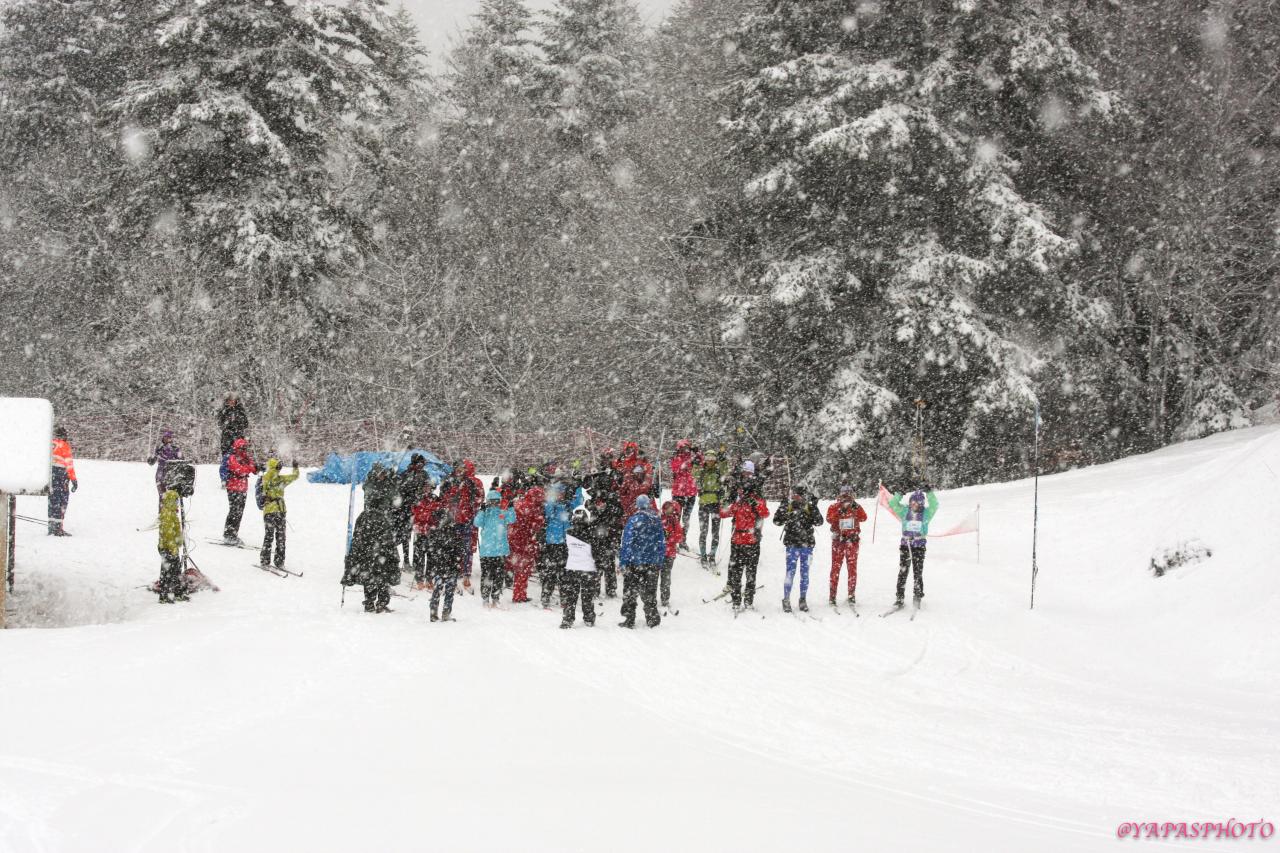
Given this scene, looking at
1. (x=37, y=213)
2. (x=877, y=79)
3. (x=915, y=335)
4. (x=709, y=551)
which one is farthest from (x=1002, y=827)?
(x=37, y=213)

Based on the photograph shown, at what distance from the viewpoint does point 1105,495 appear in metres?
18.5

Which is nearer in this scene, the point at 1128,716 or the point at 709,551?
the point at 1128,716

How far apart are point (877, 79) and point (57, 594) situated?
18976mm

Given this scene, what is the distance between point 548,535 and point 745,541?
2727 mm

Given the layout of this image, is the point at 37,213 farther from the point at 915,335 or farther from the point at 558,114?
the point at 915,335

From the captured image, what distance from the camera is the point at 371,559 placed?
43.3 ft

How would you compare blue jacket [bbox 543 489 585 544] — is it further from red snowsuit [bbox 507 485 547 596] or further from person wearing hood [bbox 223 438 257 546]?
person wearing hood [bbox 223 438 257 546]

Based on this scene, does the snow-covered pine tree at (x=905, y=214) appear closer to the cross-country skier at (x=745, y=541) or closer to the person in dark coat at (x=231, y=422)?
the cross-country skier at (x=745, y=541)

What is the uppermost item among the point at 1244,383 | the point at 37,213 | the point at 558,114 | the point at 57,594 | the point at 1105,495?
the point at 558,114

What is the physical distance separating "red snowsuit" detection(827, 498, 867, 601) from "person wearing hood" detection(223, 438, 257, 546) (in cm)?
878

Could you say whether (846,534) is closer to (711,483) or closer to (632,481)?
(711,483)

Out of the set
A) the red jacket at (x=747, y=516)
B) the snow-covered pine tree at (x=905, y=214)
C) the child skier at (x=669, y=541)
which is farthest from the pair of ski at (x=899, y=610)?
the snow-covered pine tree at (x=905, y=214)

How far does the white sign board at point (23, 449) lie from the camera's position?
12.8m

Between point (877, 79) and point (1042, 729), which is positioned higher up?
point (877, 79)
